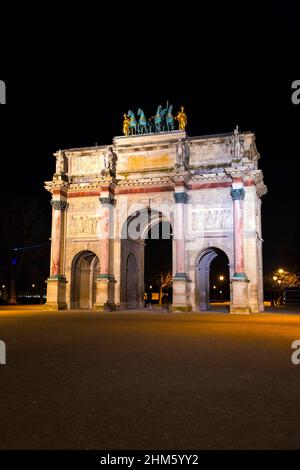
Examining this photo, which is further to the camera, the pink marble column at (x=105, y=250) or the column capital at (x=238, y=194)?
the pink marble column at (x=105, y=250)

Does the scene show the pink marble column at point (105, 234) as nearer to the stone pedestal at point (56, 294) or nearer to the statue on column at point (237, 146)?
the stone pedestal at point (56, 294)

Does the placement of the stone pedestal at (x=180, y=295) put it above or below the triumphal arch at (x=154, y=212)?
below

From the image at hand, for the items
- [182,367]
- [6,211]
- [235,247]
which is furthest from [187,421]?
[6,211]

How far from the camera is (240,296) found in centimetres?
3045

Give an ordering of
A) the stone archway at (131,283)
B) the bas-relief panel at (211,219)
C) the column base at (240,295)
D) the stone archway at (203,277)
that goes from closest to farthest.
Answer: the column base at (240,295), the bas-relief panel at (211,219), the stone archway at (203,277), the stone archway at (131,283)

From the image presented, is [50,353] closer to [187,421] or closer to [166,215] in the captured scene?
[187,421]

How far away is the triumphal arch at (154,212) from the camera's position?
3203 cm

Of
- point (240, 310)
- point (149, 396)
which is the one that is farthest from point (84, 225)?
point (149, 396)

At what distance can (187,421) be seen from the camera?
527cm

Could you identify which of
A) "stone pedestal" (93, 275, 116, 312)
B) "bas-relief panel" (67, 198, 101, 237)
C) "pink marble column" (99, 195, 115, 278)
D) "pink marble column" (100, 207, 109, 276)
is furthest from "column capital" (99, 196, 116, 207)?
"stone pedestal" (93, 275, 116, 312)

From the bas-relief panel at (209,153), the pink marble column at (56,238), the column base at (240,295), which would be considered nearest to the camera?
the column base at (240,295)

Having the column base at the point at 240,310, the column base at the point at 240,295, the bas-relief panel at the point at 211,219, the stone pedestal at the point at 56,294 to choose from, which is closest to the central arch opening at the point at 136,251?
the bas-relief panel at the point at 211,219

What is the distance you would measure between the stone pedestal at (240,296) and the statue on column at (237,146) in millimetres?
8682

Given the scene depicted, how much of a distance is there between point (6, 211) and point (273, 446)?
148 ft
